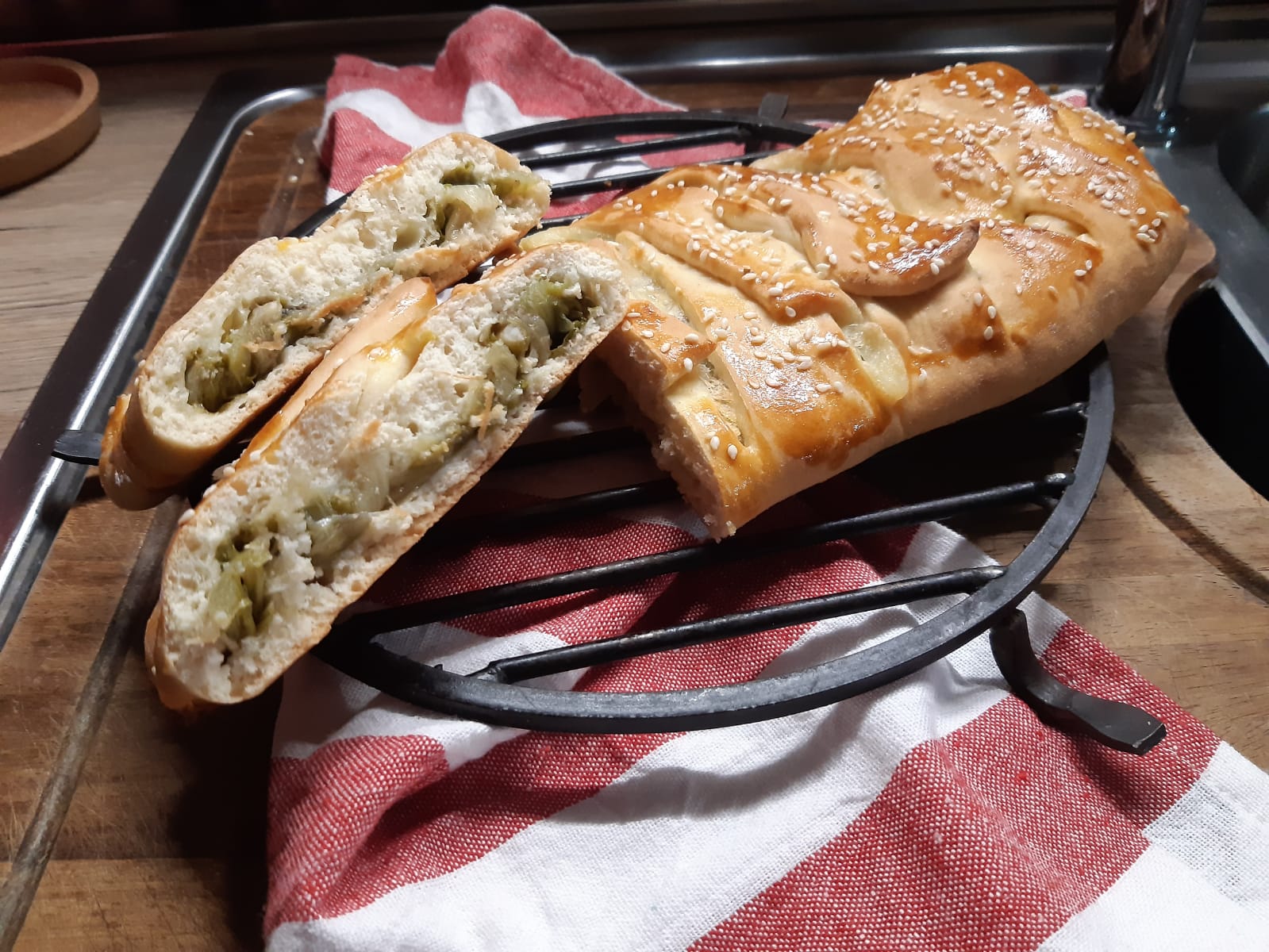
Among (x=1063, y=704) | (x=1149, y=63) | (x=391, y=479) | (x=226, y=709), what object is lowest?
(x=226, y=709)

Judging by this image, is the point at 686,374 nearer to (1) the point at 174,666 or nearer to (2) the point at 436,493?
(2) the point at 436,493

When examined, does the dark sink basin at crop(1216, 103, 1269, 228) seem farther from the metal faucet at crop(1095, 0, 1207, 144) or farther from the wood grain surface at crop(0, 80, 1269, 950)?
the wood grain surface at crop(0, 80, 1269, 950)

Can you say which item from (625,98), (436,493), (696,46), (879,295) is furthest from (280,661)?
(696,46)

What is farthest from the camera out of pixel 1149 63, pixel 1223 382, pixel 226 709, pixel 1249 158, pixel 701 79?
pixel 701 79

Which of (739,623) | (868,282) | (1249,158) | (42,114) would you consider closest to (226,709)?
(739,623)

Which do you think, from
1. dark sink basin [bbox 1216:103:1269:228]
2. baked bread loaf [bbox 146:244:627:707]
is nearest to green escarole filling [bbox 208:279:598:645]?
baked bread loaf [bbox 146:244:627:707]

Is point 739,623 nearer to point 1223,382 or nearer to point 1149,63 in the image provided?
point 1223,382

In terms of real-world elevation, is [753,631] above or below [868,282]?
below
